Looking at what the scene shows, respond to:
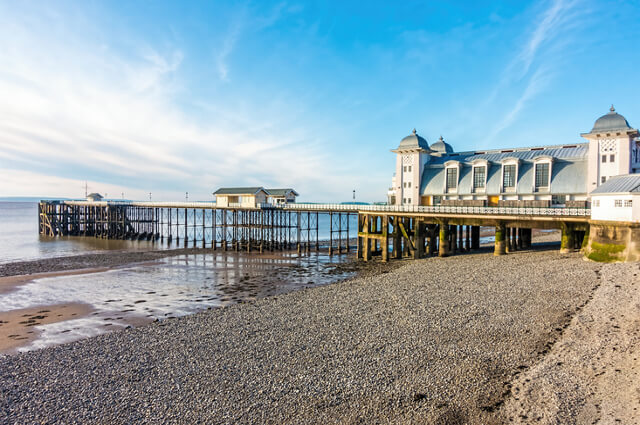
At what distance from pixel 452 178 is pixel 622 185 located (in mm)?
14660

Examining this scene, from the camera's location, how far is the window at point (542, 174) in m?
30.4

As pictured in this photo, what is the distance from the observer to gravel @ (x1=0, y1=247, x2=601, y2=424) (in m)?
8.53

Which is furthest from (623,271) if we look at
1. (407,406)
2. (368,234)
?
(368,234)

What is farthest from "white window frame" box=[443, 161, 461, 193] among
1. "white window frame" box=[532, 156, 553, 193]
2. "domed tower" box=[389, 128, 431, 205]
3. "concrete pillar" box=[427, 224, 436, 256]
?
"white window frame" box=[532, 156, 553, 193]

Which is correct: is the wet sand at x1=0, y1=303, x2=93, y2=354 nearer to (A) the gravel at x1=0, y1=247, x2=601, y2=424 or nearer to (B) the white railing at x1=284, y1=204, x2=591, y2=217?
(A) the gravel at x1=0, y1=247, x2=601, y2=424

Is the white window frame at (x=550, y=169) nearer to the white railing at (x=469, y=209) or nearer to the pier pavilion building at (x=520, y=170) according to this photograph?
the pier pavilion building at (x=520, y=170)

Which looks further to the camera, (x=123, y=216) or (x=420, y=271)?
(x=123, y=216)

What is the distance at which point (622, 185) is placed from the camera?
21.4m

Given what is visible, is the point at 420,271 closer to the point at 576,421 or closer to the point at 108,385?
the point at 576,421

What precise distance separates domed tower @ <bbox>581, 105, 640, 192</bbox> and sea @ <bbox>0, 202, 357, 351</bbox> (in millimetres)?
20536

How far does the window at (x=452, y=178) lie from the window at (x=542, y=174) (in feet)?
21.8

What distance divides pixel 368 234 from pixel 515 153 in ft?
50.6

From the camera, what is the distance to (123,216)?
61.7m

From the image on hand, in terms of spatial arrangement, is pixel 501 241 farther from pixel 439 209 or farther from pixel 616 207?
pixel 616 207
